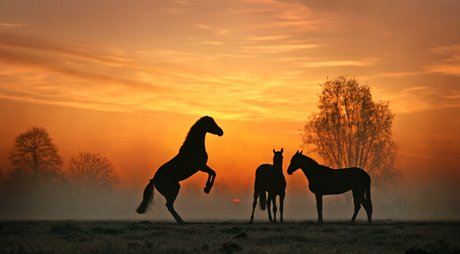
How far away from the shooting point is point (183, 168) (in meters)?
22.6

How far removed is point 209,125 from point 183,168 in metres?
2.64

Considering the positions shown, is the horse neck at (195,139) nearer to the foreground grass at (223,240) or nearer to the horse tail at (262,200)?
the horse tail at (262,200)

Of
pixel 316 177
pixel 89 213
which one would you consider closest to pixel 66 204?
pixel 89 213

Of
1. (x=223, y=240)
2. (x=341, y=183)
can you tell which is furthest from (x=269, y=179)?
(x=223, y=240)

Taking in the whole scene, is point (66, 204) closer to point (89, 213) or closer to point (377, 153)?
point (89, 213)

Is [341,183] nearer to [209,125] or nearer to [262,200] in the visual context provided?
[262,200]

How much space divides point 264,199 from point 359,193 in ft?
16.9

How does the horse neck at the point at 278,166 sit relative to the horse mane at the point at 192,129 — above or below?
below

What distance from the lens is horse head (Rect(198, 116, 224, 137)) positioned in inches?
913

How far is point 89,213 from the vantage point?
44469mm

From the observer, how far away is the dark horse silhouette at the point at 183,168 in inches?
890

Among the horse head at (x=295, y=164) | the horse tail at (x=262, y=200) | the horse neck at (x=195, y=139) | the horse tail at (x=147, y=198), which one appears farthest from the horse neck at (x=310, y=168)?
the horse tail at (x=147, y=198)

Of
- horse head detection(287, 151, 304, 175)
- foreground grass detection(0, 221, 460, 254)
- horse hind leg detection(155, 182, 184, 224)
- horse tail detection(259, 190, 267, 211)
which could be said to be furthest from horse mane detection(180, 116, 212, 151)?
foreground grass detection(0, 221, 460, 254)

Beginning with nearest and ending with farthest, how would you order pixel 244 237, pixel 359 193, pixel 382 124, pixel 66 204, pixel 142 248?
pixel 142 248, pixel 244 237, pixel 359 193, pixel 382 124, pixel 66 204
